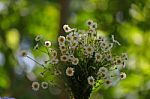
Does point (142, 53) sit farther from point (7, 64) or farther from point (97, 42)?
point (97, 42)

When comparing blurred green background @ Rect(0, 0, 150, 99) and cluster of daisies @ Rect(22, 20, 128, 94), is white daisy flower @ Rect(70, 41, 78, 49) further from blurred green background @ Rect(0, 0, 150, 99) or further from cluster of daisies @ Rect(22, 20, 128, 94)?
blurred green background @ Rect(0, 0, 150, 99)

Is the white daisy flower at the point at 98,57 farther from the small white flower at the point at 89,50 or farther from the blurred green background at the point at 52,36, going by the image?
the blurred green background at the point at 52,36

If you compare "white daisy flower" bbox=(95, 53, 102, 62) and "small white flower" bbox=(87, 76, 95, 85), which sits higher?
"white daisy flower" bbox=(95, 53, 102, 62)

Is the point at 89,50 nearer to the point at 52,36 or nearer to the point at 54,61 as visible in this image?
the point at 54,61

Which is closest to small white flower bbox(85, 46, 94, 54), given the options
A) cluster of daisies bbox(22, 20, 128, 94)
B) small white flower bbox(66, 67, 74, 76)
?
cluster of daisies bbox(22, 20, 128, 94)

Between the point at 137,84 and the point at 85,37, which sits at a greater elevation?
the point at 137,84

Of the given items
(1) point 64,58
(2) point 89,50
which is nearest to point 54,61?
(1) point 64,58

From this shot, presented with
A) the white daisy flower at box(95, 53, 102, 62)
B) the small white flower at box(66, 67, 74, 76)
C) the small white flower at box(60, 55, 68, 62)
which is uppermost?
the white daisy flower at box(95, 53, 102, 62)

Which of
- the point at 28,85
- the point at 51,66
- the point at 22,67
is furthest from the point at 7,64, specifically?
the point at 51,66

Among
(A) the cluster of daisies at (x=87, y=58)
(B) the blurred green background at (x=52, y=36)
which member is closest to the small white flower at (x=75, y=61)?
(A) the cluster of daisies at (x=87, y=58)
